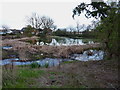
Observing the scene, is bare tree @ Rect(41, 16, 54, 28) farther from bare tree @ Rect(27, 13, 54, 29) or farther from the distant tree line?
the distant tree line

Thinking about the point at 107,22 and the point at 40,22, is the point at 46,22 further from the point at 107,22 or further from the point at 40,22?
the point at 107,22

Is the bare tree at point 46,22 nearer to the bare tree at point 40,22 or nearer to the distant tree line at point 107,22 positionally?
the bare tree at point 40,22

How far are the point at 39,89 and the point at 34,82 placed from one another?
17.3 inches

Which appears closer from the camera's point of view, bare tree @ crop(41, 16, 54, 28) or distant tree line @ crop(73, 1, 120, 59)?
distant tree line @ crop(73, 1, 120, 59)

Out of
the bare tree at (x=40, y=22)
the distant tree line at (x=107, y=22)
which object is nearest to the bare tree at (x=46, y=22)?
the bare tree at (x=40, y=22)

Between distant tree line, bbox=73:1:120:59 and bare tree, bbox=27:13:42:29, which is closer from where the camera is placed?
distant tree line, bbox=73:1:120:59

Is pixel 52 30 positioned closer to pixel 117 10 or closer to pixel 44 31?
pixel 44 31

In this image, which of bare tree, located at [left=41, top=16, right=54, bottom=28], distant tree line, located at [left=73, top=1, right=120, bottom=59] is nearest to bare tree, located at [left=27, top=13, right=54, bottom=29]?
bare tree, located at [left=41, top=16, right=54, bottom=28]

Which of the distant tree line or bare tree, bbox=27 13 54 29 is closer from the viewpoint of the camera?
the distant tree line

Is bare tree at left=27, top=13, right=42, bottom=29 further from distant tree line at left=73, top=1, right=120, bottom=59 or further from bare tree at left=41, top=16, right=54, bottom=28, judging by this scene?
distant tree line at left=73, top=1, right=120, bottom=59

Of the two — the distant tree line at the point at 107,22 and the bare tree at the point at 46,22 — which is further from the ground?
the bare tree at the point at 46,22

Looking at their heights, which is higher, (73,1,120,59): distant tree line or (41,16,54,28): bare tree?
(41,16,54,28): bare tree

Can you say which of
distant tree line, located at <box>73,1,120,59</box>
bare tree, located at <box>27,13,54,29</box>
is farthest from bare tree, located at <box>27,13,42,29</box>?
distant tree line, located at <box>73,1,120,59</box>

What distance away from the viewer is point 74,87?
126 inches
